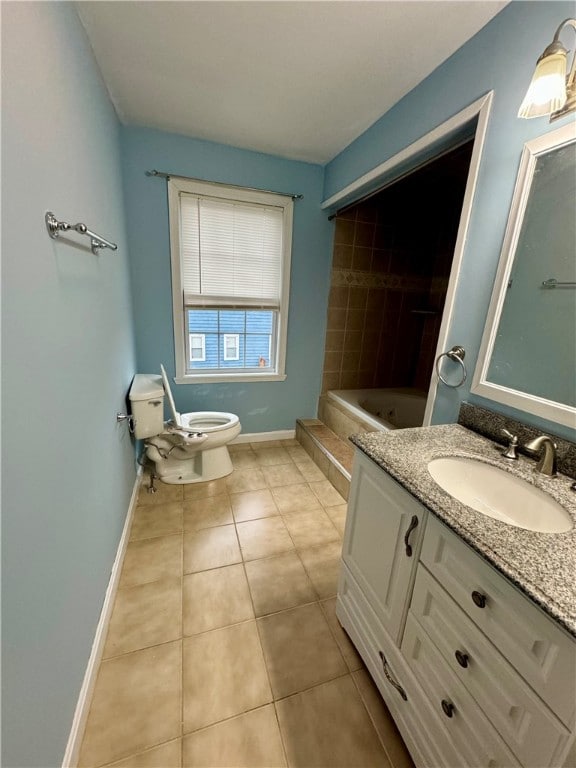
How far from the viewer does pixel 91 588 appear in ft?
3.76

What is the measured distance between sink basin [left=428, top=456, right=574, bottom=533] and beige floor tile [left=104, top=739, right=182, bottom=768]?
1.17m

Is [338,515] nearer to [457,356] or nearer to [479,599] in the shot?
[457,356]

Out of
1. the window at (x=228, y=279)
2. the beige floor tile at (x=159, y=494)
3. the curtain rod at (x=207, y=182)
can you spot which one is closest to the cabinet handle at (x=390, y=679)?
the beige floor tile at (x=159, y=494)

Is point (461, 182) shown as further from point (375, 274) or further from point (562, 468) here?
point (562, 468)

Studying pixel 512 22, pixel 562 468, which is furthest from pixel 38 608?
pixel 512 22

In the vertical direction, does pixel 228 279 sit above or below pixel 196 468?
above

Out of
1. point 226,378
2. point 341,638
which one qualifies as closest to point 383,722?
point 341,638

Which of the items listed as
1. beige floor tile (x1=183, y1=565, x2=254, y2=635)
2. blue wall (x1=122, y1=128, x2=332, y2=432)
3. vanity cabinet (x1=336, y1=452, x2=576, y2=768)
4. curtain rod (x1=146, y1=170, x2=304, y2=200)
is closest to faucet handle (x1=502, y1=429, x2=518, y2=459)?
vanity cabinet (x1=336, y1=452, x2=576, y2=768)

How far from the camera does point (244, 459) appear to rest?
2699mm

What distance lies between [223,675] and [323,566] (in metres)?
0.68

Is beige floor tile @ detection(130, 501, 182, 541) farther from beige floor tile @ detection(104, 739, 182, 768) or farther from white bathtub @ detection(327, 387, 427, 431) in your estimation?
white bathtub @ detection(327, 387, 427, 431)

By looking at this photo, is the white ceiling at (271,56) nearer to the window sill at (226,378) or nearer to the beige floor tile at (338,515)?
the window sill at (226,378)

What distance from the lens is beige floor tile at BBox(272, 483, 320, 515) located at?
212cm

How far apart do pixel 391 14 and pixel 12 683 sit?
2.32 meters
